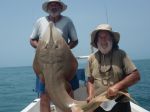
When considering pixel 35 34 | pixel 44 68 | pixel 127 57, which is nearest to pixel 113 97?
pixel 127 57

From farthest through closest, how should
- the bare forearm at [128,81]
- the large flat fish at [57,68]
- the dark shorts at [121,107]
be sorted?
the dark shorts at [121,107] < the bare forearm at [128,81] < the large flat fish at [57,68]

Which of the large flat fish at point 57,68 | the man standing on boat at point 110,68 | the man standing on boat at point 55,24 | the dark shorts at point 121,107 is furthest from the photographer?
the man standing on boat at point 55,24

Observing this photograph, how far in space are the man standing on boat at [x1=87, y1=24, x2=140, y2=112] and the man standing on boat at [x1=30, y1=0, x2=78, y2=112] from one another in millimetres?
929

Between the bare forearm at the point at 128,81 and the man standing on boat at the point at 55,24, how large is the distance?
1.43 metres

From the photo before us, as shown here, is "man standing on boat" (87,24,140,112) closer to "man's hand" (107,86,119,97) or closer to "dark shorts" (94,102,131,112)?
"dark shorts" (94,102,131,112)

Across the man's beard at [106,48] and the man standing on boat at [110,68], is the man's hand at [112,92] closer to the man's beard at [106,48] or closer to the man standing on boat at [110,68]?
the man standing on boat at [110,68]

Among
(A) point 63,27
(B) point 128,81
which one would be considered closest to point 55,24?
(A) point 63,27

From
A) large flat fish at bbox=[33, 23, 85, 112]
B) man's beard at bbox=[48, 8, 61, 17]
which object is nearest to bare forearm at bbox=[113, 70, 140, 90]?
large flat fish at bbox=[33, 23, 85, 112]

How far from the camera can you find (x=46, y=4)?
19.8ft

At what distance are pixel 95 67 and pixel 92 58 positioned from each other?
0.58ft

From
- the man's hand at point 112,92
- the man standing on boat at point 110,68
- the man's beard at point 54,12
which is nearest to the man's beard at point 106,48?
the man standing on boat at point 110,68

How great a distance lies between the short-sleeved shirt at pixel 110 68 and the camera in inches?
200

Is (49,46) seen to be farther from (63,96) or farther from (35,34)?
(35,34)

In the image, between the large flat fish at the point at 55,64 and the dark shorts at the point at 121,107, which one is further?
the dark shorts at the point at 121,107
